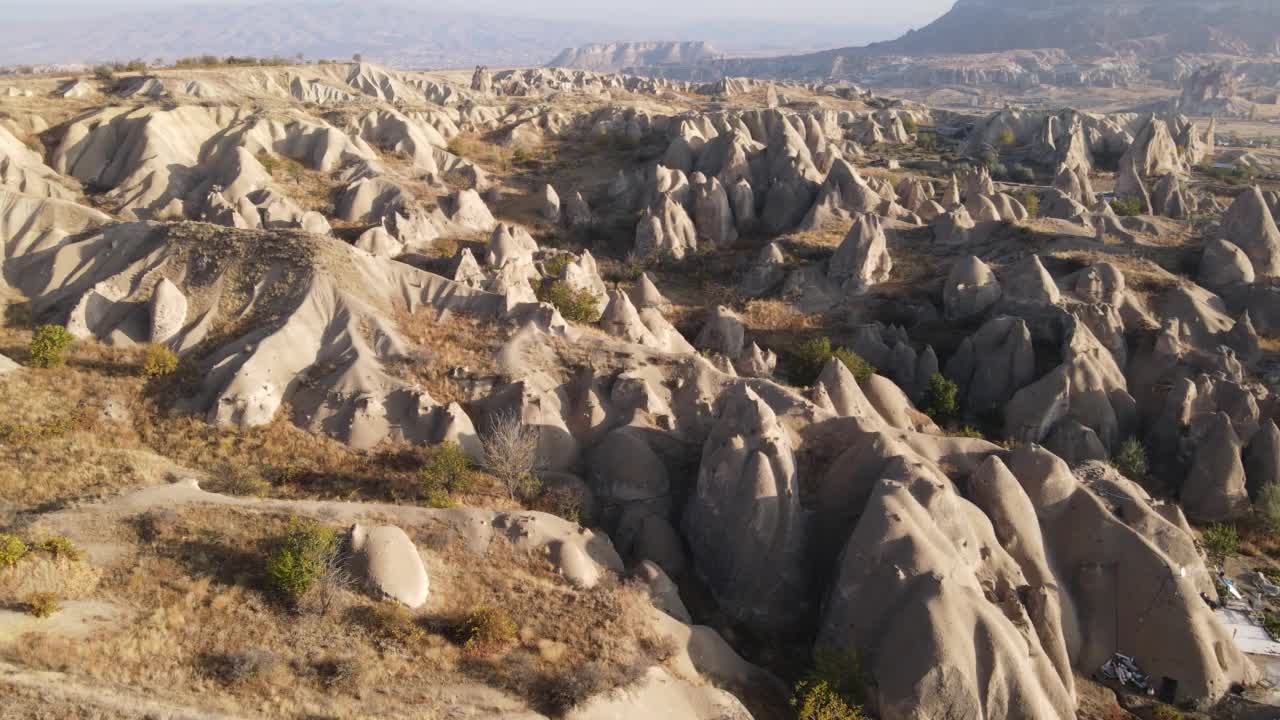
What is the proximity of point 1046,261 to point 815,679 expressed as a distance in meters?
30.6

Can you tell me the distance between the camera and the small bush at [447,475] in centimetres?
1970

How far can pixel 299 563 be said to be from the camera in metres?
14.6

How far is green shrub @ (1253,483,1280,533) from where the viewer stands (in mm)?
23312

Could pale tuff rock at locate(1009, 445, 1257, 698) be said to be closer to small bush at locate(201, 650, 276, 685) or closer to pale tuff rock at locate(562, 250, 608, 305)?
small bush at locate(201, 650, 276, 685)

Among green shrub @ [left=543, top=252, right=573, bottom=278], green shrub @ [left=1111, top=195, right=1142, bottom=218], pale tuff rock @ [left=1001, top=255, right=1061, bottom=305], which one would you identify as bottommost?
green shrub @ [left=543, top=252, right=573, bottom=278]

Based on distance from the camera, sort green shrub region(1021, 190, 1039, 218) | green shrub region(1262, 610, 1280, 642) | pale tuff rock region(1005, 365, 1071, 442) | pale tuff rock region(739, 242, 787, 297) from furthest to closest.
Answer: green shrub region(1021, 190, 1039, 218) < pale tuff rock region(739, 242, 787, 297) < pale tuff rock region(1005, 365, 1071, 442) < green shrub region(1262, 610, 1280, 642)

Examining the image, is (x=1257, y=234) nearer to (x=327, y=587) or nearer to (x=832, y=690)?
(x=832, y=690)

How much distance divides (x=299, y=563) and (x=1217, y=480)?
27.1 m

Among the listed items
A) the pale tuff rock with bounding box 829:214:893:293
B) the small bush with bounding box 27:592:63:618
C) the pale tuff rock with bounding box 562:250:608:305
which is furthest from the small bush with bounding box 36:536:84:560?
the pale tuff rock with bounding box 829:214:893:293

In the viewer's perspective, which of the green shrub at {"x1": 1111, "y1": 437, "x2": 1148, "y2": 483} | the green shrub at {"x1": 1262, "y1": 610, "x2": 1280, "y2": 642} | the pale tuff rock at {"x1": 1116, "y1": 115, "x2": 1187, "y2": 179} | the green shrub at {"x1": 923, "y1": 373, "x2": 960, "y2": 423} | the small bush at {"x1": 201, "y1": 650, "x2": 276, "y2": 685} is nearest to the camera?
the small bush at {"x1": 201, "y1": 650, "x2": 276, "y2": 685}

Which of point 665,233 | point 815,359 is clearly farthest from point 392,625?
point 665,233

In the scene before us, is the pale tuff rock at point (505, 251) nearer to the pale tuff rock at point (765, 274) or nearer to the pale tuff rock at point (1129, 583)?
the pale tuff rock at point (765, 274)

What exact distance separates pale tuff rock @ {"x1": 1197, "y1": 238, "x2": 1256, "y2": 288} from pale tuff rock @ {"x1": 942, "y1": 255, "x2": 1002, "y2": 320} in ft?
32.4

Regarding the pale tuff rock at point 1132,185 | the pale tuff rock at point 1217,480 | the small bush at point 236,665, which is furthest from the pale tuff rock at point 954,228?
the small bush at point 236,665
